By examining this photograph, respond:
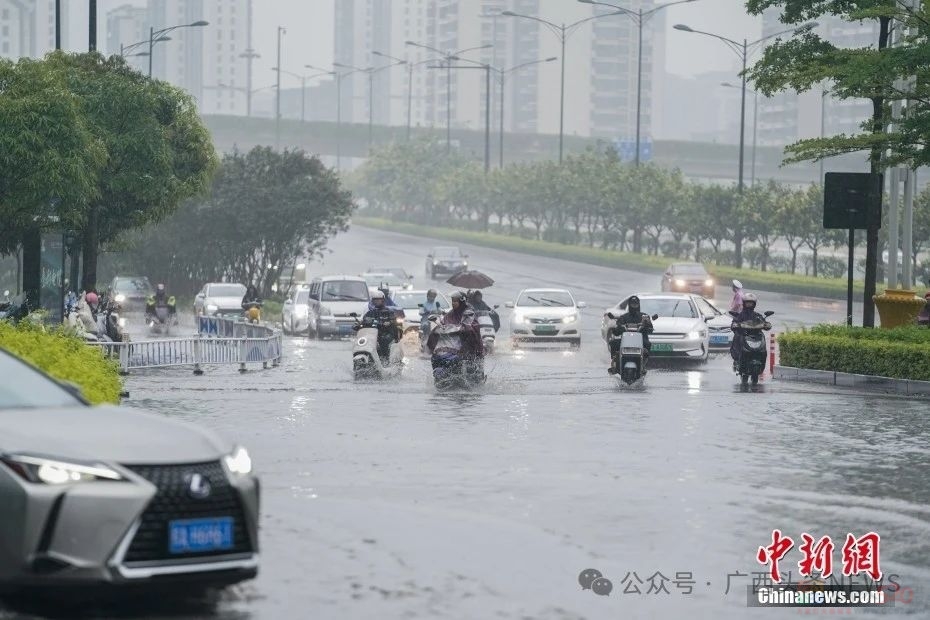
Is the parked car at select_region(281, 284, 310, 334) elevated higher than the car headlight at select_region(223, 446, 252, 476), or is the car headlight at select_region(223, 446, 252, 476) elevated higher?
the car headlight at select_region(223, 446, 252, 476)

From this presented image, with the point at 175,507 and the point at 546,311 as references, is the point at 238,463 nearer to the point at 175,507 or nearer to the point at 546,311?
the point at 175,507

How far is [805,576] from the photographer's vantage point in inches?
407

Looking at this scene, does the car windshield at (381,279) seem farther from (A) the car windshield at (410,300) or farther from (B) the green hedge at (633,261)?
(B) the green hedge at (633,261)

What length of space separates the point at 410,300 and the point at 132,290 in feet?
63.4

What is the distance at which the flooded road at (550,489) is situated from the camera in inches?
386

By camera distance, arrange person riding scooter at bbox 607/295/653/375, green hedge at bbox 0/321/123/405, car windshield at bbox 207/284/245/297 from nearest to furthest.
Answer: green hedge at bbox 0/321/123/405 → person riding scooter at bbox 607/295/653/375 → car windshield at bbox 207/284/245/297

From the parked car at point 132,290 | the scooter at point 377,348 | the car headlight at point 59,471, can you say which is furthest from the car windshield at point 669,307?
the parked car at point 132,290

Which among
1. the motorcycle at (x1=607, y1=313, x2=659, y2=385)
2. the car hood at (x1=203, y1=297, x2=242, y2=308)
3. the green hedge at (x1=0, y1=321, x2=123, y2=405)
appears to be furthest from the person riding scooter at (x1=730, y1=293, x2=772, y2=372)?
the car hood at (x1=203, y1=297, x2=242, y2=308)

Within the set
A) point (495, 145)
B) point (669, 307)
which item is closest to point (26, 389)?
point (669, 307)

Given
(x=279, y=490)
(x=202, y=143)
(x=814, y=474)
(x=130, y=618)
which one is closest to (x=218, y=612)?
(x=130, y=618)

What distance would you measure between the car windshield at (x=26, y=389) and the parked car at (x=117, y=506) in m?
0.59

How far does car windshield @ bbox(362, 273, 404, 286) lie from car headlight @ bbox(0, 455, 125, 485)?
47.6m

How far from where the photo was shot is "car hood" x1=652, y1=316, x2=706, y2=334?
32.2m

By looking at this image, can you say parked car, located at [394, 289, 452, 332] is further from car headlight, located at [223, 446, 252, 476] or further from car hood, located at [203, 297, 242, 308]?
car headlight, located at [223, 446, 252, 476]
